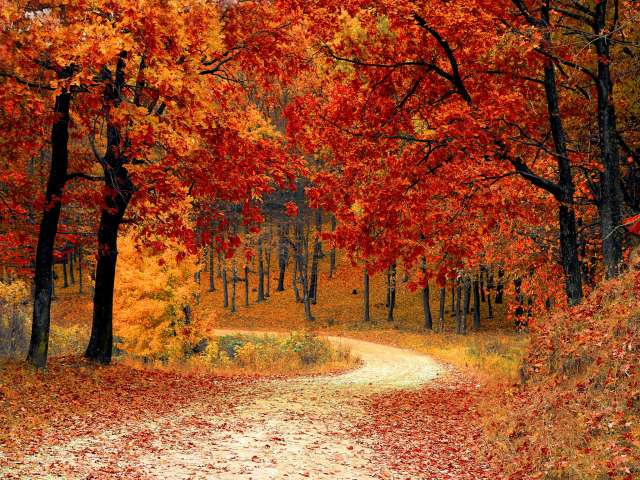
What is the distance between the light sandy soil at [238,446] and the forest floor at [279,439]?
0.6 inches

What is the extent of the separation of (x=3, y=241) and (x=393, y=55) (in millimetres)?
10649

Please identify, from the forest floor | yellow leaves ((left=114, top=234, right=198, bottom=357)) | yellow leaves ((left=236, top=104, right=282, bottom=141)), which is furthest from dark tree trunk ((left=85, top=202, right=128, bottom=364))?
yellow leaves ((left=114, top=234, right=198, bottom=357))

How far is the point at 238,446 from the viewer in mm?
8625

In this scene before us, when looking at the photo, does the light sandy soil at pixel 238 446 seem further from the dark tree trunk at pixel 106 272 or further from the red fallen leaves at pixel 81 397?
the dark tree trunk at pixel 106 272

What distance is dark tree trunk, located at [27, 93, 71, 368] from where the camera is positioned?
12.5 meters

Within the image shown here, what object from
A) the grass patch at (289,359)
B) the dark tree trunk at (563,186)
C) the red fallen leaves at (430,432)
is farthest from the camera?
the grass patch at (289,359)

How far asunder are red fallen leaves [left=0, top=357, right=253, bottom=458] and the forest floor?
131 millimetres

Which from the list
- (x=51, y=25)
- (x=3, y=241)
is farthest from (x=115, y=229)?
(x=51, y=25)

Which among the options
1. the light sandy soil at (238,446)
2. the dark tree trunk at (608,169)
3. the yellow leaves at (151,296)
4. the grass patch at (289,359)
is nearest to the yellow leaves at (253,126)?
the light sandy soil at (238,446)

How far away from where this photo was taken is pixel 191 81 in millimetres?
9945

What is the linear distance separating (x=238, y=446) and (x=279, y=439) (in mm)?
825

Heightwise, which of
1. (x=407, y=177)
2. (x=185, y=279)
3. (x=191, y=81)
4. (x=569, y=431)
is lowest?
(x=569, y=431)

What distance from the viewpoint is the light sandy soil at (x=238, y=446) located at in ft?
23.5

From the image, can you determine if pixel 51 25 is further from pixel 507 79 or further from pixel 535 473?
pixel 535 473
